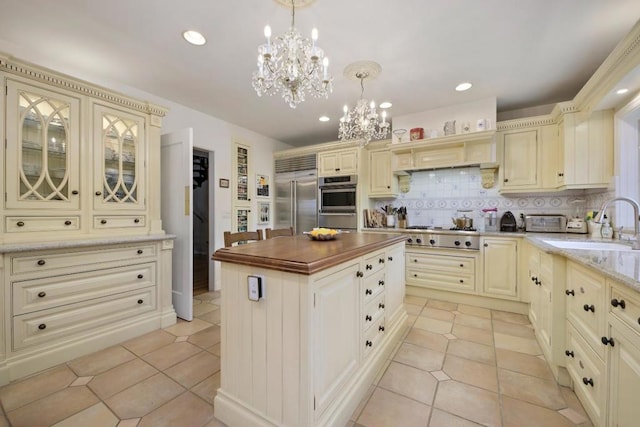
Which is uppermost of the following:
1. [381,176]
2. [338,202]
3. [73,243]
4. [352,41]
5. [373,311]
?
[352,41]

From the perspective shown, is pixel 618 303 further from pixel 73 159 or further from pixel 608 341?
pixel 73 159

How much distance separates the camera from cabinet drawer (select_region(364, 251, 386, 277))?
165 cm

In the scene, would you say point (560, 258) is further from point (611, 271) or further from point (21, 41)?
point (21, 41)

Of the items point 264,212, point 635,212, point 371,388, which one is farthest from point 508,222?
point 264,212

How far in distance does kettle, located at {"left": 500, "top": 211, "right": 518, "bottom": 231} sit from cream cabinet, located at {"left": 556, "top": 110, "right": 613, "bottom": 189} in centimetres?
63

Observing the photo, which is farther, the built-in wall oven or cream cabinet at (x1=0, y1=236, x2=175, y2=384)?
the built-in wall oven

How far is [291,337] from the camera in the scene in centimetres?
114

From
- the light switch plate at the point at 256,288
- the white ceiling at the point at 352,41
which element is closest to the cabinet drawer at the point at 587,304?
the light switch plate at the point at 256,288

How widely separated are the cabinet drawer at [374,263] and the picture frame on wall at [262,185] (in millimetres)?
3039

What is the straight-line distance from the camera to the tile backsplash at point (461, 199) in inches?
123

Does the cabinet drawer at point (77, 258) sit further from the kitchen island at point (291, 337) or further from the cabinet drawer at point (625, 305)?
the cabinet drawer at point (625, 305)

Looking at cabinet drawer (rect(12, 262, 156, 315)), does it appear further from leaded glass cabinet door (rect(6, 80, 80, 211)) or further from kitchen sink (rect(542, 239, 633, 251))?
kitchen sink (rect(542, 239, 633, 251))

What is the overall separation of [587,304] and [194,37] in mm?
3144

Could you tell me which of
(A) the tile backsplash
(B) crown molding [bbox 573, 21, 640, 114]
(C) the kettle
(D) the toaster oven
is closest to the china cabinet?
(A) the tile backsplash
